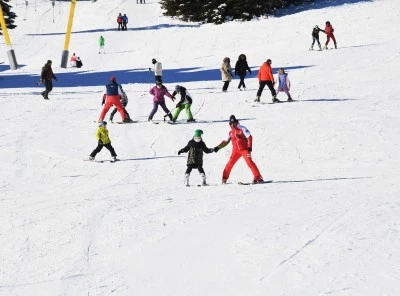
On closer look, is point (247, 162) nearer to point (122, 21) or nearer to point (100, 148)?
point (100, 148)

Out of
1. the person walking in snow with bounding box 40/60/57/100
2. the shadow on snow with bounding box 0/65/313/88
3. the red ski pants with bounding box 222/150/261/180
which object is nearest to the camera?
the red ski pants with bounding box 222/150/261/180

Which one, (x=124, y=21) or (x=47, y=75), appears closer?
(x=47, y=75)

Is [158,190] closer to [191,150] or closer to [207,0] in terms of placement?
[191,150]

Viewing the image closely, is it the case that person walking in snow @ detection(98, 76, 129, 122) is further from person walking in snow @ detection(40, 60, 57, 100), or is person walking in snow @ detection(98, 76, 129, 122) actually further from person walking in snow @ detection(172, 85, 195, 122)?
person walking in snow @ detection(40, 60, 57, 100)

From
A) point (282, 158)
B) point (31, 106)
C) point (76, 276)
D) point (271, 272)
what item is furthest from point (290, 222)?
point (31, 106)

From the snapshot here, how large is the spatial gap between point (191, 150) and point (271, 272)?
518cm

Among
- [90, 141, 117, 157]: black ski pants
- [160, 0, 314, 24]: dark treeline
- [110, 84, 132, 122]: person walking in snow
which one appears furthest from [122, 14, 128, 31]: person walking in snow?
[90, 141, 117, 157]: black ski pants

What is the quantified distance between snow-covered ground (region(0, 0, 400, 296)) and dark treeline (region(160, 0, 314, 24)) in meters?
14.3

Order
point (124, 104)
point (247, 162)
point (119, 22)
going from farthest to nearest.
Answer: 1. point (119, 22)
2. point (124, 104)
3. point (247, 162)

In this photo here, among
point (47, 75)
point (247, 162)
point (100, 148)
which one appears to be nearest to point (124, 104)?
point (100, 148)

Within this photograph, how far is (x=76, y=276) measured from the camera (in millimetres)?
7133

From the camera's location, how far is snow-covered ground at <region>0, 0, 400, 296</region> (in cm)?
696

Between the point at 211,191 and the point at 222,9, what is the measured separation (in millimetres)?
34705

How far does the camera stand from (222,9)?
145 ft
